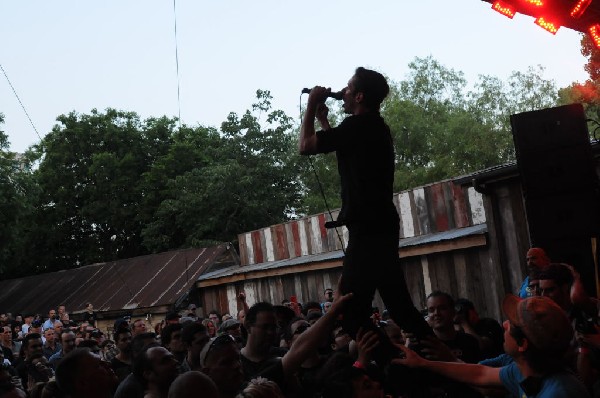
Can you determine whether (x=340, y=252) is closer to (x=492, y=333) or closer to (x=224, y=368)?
(x=492, y=333)

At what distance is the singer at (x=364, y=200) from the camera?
5.08 metres

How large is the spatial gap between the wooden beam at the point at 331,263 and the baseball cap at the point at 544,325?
41.9 feet

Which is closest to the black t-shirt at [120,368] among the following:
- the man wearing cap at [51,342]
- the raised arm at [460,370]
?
the raised arm at [460,370]

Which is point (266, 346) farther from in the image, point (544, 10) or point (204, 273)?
point (204, 273)

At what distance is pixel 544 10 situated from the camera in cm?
1283

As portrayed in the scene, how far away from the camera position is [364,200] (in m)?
Answer: 5.13

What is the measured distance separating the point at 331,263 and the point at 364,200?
1670 cm

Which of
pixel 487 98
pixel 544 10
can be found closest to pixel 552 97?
pixel 487 98

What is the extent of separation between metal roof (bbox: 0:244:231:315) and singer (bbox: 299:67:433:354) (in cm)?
2318

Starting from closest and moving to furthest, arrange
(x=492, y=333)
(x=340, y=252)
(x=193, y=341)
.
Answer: (x=492, y=333) → (x=193, y=341) → (x=340, y=252)

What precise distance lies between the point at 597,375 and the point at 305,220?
21060 mm

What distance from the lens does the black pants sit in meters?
5.08

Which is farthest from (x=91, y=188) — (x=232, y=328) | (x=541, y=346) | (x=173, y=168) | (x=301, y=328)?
(x=541, y=346)

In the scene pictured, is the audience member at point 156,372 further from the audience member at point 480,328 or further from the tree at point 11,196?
the tree at point 11,196
